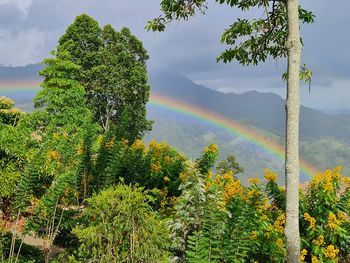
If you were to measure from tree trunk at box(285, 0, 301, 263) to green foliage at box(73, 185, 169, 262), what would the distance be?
1.89m

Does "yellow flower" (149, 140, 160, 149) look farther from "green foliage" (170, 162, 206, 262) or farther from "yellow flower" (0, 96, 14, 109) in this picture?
"yellow flower" (0, 96, 14, 109)

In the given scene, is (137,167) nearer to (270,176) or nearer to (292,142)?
(270,176)

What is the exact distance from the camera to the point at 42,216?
8.63 meters

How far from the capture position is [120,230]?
571 cm

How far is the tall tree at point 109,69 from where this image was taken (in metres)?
42.0

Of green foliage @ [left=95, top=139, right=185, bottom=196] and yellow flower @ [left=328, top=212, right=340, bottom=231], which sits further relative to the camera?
green foliage @ [left=95, top=139, right=185, bottom=196]

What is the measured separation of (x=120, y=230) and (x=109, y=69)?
124ft

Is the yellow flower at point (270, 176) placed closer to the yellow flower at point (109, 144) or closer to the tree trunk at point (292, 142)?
the tree trunk at point (292, 142)

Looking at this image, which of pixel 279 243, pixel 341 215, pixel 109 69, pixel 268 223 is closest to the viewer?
pixel 279 243

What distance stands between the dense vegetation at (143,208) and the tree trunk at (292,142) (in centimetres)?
99

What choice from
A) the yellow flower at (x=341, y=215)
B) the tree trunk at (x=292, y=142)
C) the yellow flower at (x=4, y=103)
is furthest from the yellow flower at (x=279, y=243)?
the yellow flower at (x=4, y=103)

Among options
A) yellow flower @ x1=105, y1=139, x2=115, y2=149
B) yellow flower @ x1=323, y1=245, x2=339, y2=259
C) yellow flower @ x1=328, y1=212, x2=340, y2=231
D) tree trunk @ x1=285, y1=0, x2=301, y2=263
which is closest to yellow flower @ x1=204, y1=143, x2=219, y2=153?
yellow flower @ x1=105, y1=139, x2=115, y2=149

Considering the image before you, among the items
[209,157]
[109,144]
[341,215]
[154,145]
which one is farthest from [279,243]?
[109,144]

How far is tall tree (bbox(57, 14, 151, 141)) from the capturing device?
41969 mm
